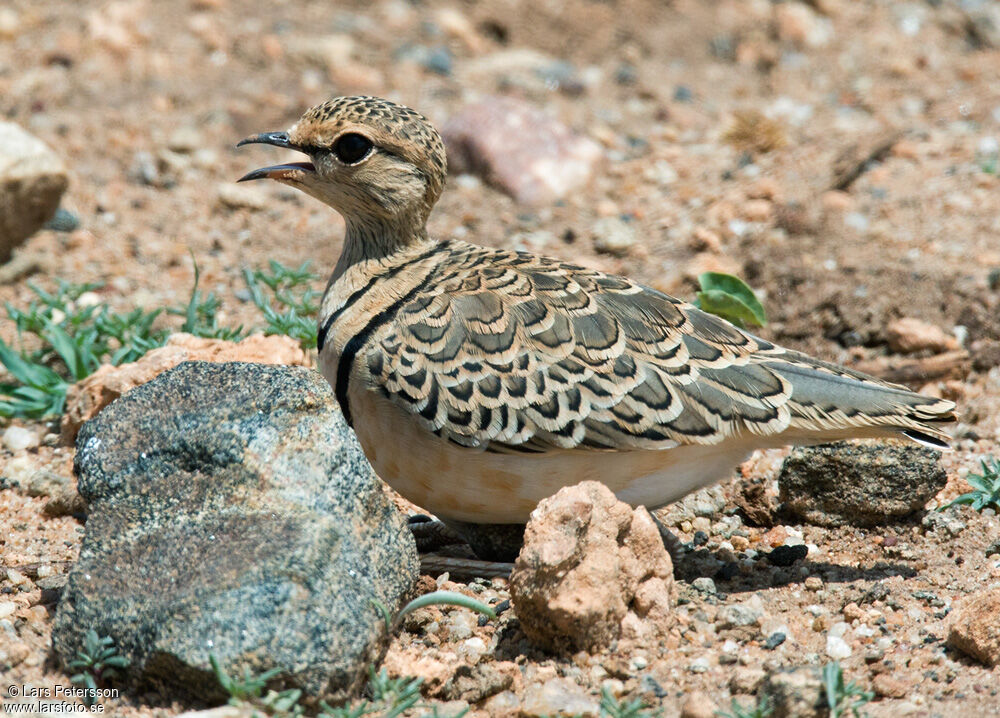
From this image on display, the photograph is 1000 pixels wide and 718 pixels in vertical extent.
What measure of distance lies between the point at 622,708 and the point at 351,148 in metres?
2.85

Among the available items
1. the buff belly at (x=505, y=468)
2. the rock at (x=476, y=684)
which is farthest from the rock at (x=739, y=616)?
the rock at (x=476, y=684)

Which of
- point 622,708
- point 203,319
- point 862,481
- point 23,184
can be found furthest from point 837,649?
point 23,184

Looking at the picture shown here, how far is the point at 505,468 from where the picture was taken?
15.8ft

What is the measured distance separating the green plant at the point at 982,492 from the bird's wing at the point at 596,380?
67 cm

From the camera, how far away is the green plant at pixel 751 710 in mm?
3760

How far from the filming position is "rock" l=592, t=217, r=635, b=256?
314 inches

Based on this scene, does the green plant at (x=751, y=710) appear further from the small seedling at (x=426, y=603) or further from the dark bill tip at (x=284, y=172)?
the dark bill tip at (x=284, y=172)

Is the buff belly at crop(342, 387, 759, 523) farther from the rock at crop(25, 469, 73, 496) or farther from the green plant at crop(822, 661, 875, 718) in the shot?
the rock at crop(25, 469, 73, 496)

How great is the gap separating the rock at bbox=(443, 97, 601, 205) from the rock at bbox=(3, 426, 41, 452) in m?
3.76

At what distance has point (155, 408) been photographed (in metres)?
4.28

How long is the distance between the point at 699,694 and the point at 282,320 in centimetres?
341

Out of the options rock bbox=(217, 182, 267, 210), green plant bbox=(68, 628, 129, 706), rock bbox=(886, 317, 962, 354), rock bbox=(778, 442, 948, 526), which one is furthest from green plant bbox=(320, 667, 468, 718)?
rock bbox=(217, 182, 267, 210)

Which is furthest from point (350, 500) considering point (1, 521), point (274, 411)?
point (1, 521)

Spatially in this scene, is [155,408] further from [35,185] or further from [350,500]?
[35,185]
